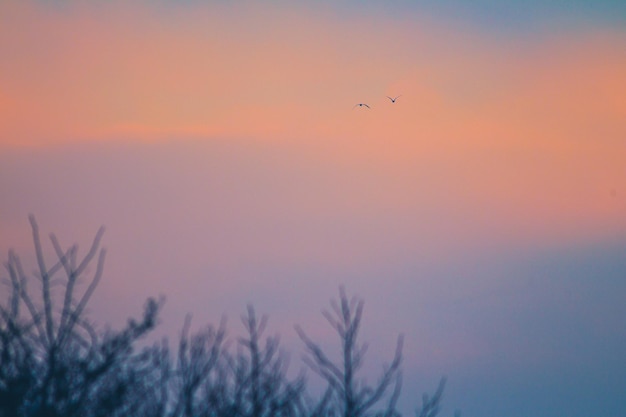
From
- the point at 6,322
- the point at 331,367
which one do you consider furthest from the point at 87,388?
the point at 331,367

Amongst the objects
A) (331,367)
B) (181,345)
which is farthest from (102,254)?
(181,345)

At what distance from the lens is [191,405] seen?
12.4 m

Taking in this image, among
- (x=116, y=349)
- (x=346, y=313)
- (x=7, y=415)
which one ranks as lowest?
(x=7, y=415)

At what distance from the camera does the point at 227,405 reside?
1236 cm

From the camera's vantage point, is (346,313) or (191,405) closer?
(346,313)

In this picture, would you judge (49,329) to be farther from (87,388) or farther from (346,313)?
(346,313)

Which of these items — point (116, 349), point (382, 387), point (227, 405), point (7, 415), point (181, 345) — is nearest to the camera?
point (7, 415)

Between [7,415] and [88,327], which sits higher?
[88,327]

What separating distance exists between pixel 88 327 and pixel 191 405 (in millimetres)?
3878

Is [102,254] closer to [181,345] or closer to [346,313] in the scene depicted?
[346,313]

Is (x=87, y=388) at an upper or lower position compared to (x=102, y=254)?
lower

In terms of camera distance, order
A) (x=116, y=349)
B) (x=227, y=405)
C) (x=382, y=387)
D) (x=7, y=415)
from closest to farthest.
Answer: (x=7, y=415) → (x=116, y=349) → (x=382, y=387) → (x=227, y=405)

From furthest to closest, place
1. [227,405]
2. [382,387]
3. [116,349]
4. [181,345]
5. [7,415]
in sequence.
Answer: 1. [181,345]
2. [227,405]
3. [382,387]
4. [116,349]
5. [7,415]

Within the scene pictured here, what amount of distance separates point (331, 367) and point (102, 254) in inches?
146
